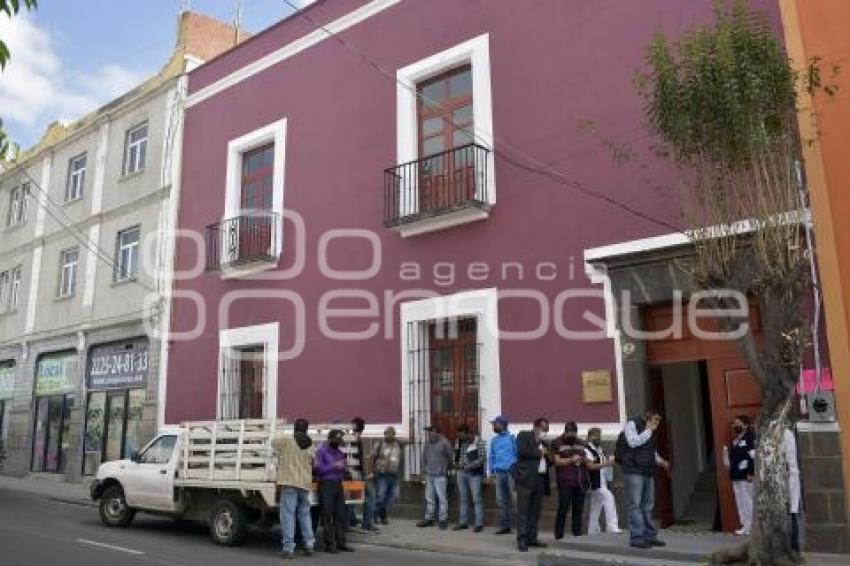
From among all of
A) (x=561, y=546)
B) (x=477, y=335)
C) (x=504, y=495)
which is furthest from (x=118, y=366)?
(x=561, y=546)

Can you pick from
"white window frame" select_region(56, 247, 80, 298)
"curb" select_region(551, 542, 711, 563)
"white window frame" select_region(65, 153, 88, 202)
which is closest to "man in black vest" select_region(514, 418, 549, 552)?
"curb" select_region(551, 542, 711, 563)

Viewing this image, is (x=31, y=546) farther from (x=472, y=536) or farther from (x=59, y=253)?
(x=59, y=253)

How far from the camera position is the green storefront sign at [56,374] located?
21438 millimetres

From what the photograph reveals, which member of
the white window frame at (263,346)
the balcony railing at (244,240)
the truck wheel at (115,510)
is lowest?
the truck wheel at (115,510)

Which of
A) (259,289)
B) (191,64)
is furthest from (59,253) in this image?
(259,289)

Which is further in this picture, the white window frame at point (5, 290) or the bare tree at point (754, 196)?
the white window frame at point (5, 290)

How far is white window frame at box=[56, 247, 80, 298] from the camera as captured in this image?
21994mm

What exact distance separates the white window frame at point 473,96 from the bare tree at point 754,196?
4.32 metres

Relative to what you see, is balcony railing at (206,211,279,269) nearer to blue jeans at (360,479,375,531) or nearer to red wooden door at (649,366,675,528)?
blue jeans at (360,479,375,531)

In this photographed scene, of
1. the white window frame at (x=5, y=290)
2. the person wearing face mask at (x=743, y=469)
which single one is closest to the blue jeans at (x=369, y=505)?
the person wearing face mask at (x=743, y=469)

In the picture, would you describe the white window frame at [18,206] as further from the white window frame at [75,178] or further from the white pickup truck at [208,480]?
the white pickup truck at [208,480]

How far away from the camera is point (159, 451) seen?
11.9 meters

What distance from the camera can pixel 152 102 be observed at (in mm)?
20156

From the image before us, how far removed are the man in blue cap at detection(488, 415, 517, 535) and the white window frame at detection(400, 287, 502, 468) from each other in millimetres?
947
